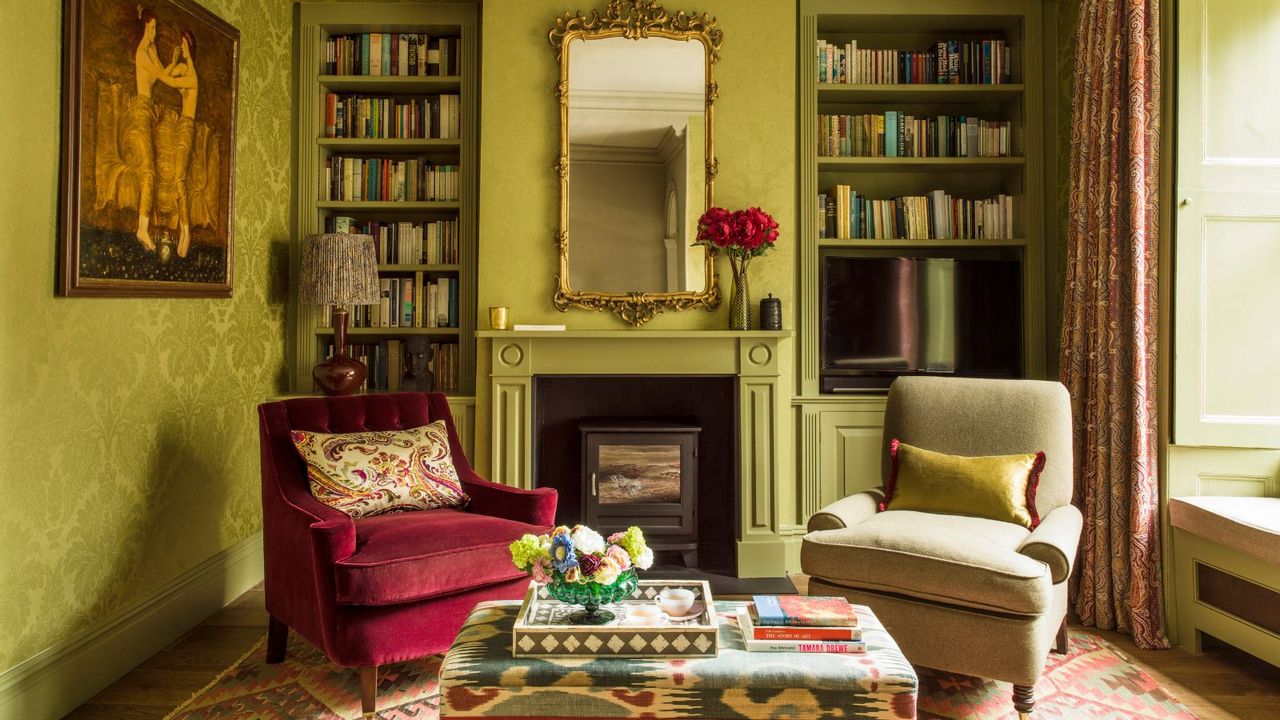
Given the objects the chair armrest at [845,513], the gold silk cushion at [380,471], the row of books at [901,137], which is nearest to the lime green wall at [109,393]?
the gold silk cushion at [380,471]

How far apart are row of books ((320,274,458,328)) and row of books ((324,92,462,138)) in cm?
70

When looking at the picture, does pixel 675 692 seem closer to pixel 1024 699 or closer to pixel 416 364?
pixel 1024 699

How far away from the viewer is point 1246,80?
2.87 m

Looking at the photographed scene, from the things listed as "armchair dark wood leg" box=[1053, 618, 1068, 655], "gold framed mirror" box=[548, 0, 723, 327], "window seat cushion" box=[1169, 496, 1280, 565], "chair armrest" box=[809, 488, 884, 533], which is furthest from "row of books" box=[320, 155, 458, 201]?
"window seat cushion" box=[1169, 496, 1280, 565]

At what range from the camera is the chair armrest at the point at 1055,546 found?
2330 mm

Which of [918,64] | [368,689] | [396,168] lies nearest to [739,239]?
[918,64]

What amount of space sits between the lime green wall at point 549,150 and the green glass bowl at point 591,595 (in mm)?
2017

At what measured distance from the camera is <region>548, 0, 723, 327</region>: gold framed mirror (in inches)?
150

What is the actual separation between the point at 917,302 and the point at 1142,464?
126 centimetres

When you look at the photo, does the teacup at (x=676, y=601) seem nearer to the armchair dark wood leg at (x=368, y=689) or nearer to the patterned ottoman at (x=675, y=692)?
the patterned ottoman at (x=675, y=692)

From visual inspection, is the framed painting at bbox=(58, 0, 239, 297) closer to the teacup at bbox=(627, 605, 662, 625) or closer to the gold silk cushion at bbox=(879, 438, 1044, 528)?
the teacup at bbox=(627, 605, 662, 625)

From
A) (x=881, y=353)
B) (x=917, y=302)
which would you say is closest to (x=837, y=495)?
(x=881, y=353)

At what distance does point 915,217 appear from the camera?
4.01 meters

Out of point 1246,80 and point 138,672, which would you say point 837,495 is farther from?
point 138,672
